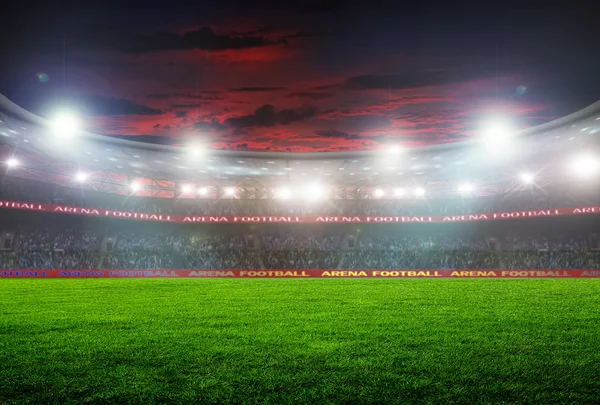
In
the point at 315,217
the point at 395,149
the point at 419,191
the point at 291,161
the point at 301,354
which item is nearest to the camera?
the point at 301,354

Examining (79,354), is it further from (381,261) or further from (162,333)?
(381,261)

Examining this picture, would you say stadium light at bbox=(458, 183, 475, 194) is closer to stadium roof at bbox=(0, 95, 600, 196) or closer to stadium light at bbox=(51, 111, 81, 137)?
stadium roof at bbox=(0, 95, 600, 196)

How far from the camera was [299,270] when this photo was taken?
28.7 meters

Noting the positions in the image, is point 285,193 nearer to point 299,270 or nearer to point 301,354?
point 299,270

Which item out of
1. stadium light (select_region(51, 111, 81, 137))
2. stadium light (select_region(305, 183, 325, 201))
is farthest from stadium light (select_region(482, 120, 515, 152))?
stadium light (select_region(51, 111, 81, 137))

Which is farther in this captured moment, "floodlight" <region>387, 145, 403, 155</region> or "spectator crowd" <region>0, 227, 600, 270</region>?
"floodlight" <region>387, 145, 403, 155</region>

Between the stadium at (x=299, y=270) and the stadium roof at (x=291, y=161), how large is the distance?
0.70 ft

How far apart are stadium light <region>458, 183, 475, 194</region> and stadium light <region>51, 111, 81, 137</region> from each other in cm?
3183

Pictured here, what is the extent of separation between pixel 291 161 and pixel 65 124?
53.4 ft

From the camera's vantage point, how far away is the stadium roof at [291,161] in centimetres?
2870

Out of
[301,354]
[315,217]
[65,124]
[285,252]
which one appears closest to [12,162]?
[65,124]

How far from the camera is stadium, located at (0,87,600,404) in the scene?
5031 millimetres

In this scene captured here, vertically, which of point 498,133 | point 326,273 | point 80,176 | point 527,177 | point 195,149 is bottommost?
point 326,273

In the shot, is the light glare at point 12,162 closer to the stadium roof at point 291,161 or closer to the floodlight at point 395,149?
the stadium roof at point 291,161
